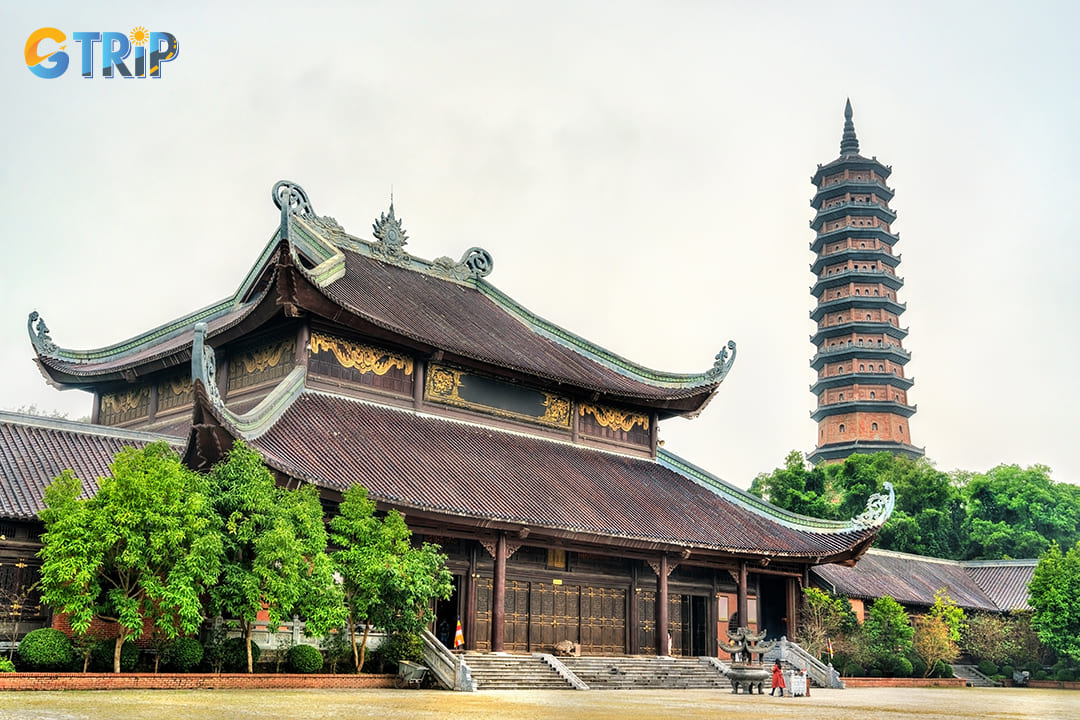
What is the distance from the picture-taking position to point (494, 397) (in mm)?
29109

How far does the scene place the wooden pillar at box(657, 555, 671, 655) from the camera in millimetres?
27469

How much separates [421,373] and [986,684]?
2489 cm

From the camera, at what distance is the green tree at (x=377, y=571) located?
1958 cm

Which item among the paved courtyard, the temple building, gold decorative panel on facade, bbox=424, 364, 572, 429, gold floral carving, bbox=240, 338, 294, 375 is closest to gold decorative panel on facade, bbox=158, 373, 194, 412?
the temple building

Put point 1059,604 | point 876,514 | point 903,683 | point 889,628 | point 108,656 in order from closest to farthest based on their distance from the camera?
point 108,656 < point 876,514 < point 903,683 < point 889,628 < point 1059,604

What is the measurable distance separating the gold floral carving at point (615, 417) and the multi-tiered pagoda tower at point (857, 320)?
138 ft

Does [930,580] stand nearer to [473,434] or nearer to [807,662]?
[807,662]

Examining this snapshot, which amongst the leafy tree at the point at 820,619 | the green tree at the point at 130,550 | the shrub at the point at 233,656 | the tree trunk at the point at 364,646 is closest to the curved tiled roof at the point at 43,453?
the green tree at the point at 130,550

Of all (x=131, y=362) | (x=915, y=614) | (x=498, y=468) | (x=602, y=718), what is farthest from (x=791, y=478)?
(x=602, y=718)

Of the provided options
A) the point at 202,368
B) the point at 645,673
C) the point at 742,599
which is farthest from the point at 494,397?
the point at 202,368

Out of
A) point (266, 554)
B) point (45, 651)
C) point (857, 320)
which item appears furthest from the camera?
point (857, 320)

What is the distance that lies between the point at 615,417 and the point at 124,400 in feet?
48.1

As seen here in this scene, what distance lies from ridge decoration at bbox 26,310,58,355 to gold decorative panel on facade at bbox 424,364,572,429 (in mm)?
12020

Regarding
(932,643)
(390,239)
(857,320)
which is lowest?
(932,643)
